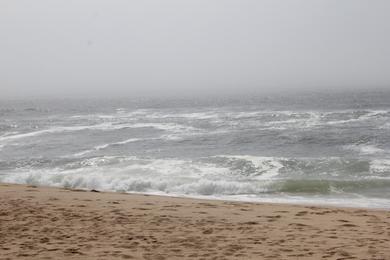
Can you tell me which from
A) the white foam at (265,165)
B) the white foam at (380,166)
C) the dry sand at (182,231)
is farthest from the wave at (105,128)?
the dry sand at (182,231)

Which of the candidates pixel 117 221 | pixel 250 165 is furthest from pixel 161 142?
pixel 117 221

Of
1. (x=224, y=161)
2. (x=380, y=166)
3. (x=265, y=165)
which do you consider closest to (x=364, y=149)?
(x=380, y=166)

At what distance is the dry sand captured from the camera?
6344mm

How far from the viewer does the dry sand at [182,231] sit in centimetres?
634

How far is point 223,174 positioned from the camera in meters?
17.6

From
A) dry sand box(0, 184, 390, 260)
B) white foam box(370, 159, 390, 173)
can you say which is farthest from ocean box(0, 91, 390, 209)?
dry sand box(0, 184, 390, 260)

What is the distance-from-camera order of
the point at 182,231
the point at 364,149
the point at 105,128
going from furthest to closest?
the point at 105,128, the point at 364,149, the point at 182,231

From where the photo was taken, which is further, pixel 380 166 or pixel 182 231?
pixel 380 166

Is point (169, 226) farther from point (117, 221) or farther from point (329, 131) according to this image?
point (329, 131)

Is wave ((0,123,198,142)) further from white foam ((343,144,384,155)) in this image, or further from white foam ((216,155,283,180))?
white foam ((343,144,384,155))

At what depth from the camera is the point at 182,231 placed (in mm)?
7570

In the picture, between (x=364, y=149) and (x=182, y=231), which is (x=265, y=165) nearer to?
(x=364, y=149)

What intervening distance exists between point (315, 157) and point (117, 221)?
14.1m

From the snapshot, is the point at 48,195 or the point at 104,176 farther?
the point at 104,176
